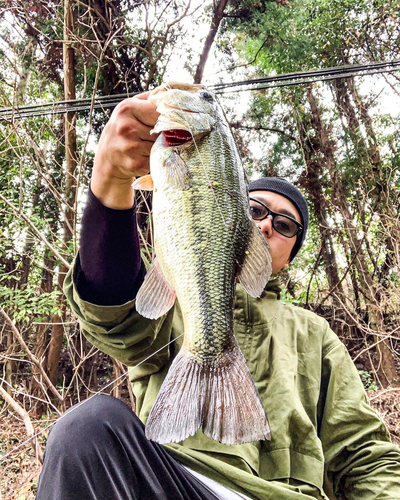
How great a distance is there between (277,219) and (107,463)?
4.42 ft

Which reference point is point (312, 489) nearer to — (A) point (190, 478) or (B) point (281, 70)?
(A) point (190, 478)

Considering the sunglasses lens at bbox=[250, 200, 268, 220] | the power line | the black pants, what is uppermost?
the power line

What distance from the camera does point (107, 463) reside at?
108 centimetres

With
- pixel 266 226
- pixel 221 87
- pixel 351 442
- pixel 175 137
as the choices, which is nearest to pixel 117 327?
pixel 175 137

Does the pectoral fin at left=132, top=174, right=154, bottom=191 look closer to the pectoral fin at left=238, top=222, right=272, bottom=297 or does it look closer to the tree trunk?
the pectoral fin at left=238, top=222, right=272, bottom=297

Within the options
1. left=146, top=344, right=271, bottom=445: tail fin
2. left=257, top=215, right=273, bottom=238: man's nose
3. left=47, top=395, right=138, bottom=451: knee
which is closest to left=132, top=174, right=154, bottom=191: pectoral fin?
left=146, top=344, right=271, bottom=445: tail fin

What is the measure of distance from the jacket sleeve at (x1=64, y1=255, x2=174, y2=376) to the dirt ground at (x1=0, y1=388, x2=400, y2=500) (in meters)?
2.53

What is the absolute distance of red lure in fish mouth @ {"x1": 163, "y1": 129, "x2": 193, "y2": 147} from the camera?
1.15m

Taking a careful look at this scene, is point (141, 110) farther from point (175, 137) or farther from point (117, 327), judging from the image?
point (117, 327)

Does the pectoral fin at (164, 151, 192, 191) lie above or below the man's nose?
above

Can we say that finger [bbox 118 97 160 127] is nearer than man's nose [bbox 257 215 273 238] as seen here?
Yes

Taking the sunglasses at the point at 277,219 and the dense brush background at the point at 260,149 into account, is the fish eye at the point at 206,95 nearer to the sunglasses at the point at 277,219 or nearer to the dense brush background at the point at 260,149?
the sunglasses at the point at 277,219

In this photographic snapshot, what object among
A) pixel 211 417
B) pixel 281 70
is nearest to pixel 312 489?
pixel 211 417

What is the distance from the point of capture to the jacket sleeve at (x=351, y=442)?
160 centimetres
